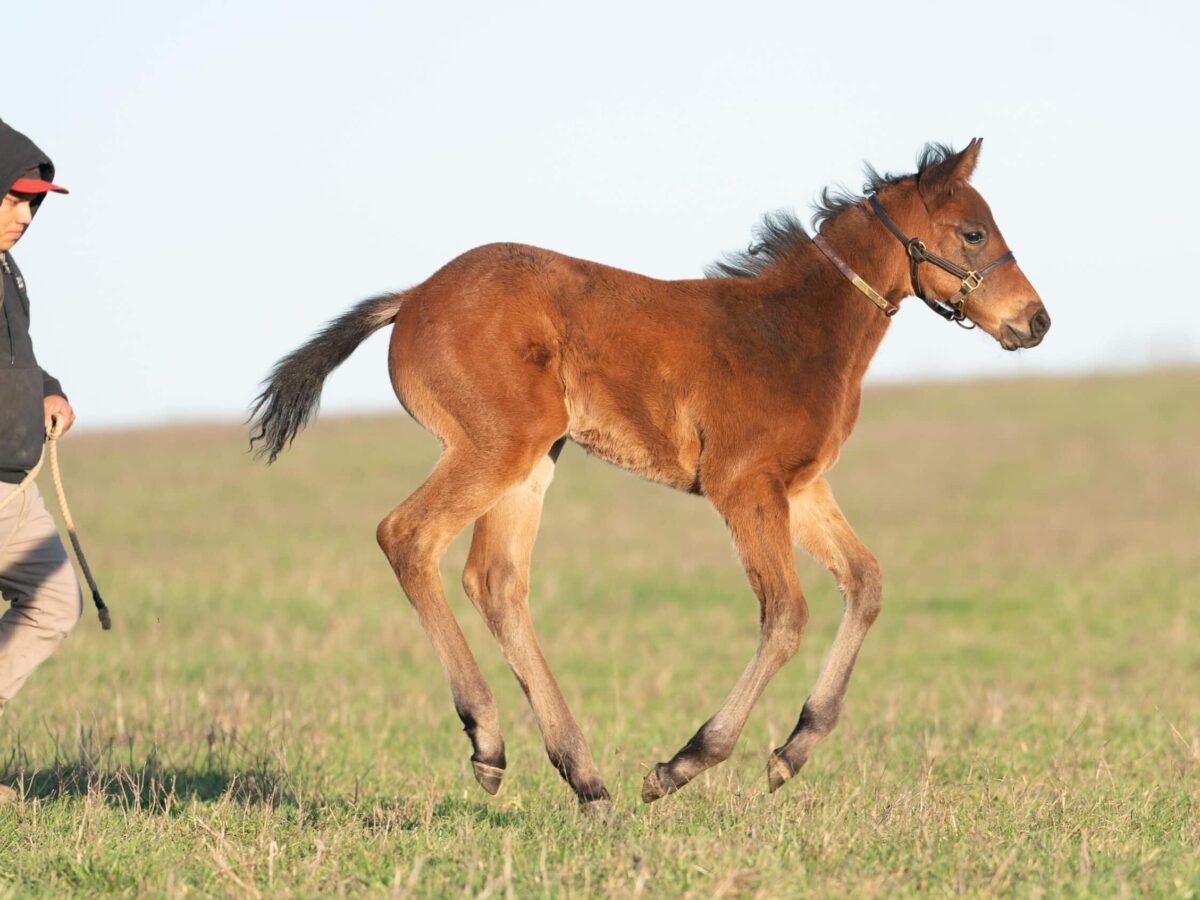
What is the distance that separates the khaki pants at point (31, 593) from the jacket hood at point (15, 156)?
1184mm

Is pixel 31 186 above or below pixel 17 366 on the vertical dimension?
above

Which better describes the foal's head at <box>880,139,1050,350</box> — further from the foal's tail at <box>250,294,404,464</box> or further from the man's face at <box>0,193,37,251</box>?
the man's face at <box>0,193,37,251</box>

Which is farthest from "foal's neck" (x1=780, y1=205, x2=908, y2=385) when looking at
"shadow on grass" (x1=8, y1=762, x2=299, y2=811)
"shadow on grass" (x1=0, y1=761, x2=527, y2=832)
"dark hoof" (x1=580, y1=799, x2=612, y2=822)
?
"shadow on grass" (x1=8, y1=762, x2=299, y2=811)

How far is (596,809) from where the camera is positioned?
17.3 ft

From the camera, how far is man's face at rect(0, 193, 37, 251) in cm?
545

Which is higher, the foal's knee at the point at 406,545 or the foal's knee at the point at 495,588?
the foal's knee at the point at 406,545

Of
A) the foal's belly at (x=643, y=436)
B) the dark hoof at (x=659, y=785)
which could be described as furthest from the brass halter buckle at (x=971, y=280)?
the dark hoof at (x=659, y=785)

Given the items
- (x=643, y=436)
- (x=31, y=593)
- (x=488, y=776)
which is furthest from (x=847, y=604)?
(x=31, y=593)

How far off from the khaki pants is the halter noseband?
3.62m

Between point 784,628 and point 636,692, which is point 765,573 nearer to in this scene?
point 784,628

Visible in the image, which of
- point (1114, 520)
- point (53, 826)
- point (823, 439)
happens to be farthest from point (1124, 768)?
point (1114, 520)

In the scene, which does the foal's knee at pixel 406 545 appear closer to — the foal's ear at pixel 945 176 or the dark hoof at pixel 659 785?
the dark hoof at pixel 659 785

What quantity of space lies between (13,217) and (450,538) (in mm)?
2051

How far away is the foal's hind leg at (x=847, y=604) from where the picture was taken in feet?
18.6
